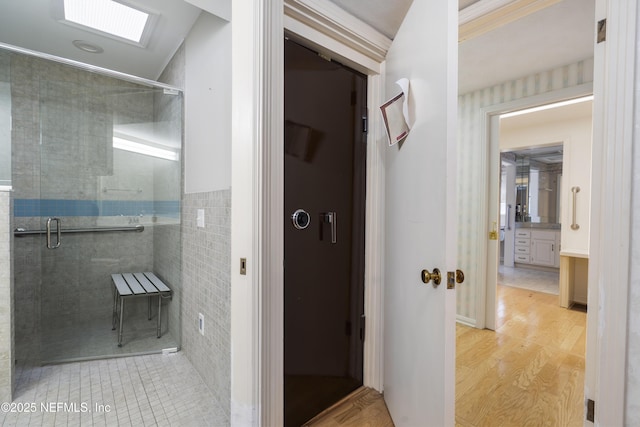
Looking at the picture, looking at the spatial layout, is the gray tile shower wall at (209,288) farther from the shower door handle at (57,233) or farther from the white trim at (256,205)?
the shower door handle at (57,233)

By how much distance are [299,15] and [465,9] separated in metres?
0.89

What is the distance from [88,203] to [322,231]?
2.16m

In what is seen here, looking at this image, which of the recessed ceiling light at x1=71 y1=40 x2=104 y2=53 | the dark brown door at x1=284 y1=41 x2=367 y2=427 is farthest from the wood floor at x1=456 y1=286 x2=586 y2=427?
the recessed ceiling light at x1=71 y1=40 x2=104 y2=53

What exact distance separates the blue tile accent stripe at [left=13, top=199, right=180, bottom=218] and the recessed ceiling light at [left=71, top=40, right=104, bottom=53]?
4.18ft

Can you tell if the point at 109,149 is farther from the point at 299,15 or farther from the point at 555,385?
the point at 555,385

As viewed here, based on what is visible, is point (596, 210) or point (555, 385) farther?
point (555, 385)

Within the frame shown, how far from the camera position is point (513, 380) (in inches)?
74.2

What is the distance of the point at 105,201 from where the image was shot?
2.35 metres

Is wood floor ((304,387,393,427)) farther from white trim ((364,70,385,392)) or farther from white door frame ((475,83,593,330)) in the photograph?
white door frame ((475,83,593,330))

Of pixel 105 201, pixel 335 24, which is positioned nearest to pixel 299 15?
pixel 335 24

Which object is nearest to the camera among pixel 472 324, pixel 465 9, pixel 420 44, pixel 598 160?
pixel 598 160

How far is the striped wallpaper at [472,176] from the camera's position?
8.76 ft

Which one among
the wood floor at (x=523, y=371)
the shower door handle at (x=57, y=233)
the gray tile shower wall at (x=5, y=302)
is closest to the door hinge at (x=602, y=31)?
the wood floor at (x=523, y=371)

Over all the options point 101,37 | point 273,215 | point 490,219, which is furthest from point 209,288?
point 490,219
